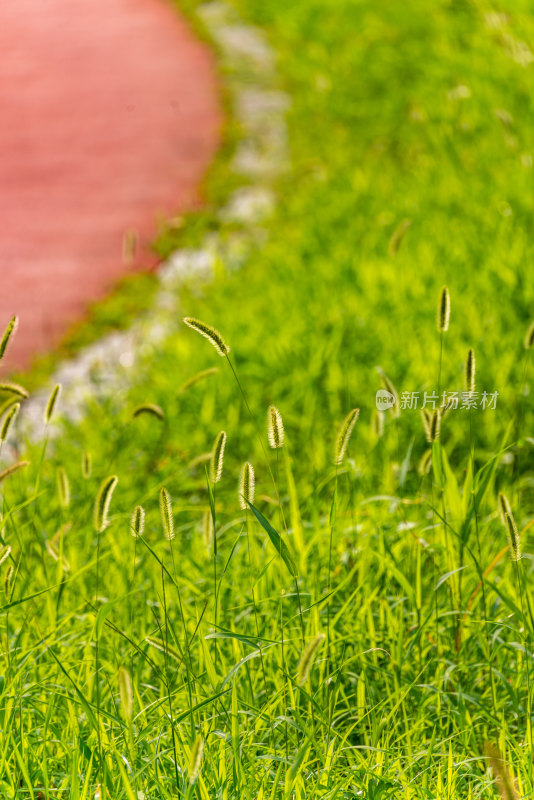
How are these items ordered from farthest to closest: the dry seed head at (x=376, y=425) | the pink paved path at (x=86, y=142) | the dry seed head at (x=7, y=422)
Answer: the pink paved path at (x=86, y=142)
the dry seed head at (x=376, y=425)
the dry seed head at (x=7, y=422)

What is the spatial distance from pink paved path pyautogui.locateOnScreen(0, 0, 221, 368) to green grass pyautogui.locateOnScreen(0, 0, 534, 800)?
68 cm

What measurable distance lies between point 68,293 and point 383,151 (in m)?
2.00

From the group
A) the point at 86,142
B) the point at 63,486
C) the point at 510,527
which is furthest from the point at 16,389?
the point at 86,142

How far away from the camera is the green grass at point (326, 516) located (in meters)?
1.71

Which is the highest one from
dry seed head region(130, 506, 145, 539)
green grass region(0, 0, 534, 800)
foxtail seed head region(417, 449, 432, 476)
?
dry seed head region(130, 506, 145, 539)

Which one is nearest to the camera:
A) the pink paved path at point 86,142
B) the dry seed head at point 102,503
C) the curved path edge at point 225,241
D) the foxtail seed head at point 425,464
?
the dry seed head at point 102,503

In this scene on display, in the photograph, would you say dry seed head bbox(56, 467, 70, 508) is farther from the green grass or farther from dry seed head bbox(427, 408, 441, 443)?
dry seed head bbox(427, 408, 441, 443)

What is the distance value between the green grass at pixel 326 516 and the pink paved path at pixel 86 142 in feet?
2.23

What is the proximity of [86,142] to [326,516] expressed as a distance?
4.39 m

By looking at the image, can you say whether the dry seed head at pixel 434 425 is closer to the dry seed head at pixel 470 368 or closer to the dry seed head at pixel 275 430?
the dry seed head at pixel 470 368

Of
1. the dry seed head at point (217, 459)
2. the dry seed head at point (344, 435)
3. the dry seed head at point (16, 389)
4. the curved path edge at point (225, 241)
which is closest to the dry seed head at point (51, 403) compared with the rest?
the dry seed head at point (16, 389)

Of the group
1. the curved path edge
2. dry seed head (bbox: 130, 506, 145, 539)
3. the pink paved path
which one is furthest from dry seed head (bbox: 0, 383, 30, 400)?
the pink paved path

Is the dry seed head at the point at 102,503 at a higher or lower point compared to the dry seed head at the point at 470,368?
lower

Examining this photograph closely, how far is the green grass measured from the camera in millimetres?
1705
